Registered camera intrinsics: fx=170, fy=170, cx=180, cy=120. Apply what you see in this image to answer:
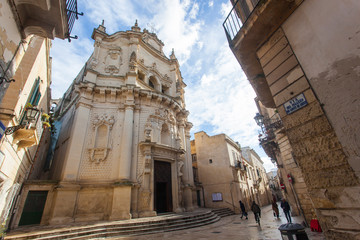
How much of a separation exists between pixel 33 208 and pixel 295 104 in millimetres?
13409

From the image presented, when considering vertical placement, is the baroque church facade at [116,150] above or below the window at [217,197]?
above

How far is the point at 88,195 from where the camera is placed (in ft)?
33.7

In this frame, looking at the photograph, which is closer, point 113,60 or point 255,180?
point 113,60

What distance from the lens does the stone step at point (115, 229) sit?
657cm

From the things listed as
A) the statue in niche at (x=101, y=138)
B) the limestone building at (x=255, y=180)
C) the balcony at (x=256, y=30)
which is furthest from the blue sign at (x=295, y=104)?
the limestone building at (x=255, y=180)

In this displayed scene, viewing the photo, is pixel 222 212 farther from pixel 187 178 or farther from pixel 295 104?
pixel 295 104

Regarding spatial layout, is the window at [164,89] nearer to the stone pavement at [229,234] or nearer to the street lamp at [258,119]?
the street lamp at [258,119]

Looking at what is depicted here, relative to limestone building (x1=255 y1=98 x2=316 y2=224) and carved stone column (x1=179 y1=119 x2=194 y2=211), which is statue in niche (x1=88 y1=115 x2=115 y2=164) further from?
limestone building (x1=255 y1=98 x2=316 y2=224)

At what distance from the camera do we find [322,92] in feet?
10.3

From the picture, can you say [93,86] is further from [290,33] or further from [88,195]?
[290,33]

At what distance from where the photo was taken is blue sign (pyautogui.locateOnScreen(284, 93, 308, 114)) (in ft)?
11.3

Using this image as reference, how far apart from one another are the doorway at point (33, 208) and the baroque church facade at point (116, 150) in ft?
0.18

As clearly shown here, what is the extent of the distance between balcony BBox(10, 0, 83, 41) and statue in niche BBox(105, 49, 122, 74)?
10891mm

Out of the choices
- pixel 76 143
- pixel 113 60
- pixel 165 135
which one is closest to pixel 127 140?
pixel 76 143
